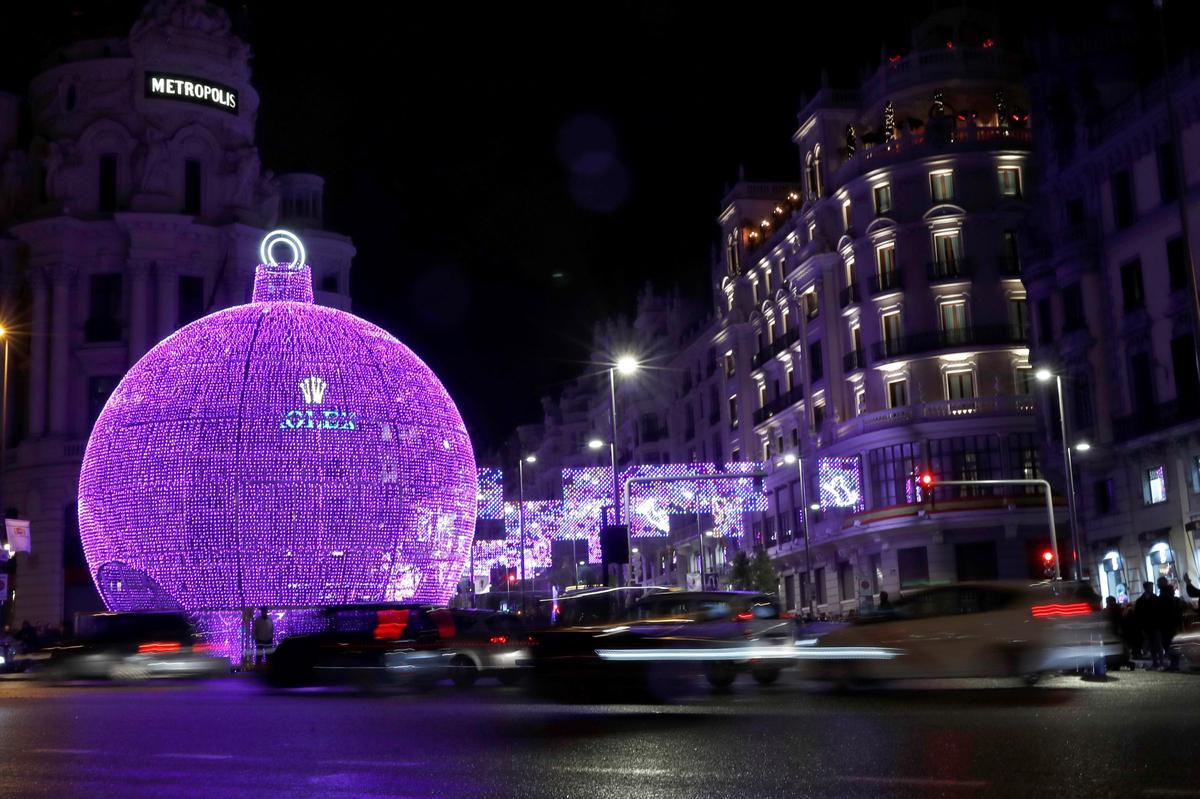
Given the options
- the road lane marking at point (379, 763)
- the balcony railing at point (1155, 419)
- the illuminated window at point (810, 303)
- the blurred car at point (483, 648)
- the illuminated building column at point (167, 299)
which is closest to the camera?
the road lane marking at point (379, 763)

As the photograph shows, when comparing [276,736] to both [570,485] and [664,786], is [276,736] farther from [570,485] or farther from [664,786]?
[570,485]

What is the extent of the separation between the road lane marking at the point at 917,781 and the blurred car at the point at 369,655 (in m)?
15.0

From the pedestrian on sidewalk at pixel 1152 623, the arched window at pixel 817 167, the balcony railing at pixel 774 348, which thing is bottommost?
the pedestrian on sidewalk at pixel 1152 623

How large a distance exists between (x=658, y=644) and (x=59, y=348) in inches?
1779

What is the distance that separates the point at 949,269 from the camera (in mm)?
53094

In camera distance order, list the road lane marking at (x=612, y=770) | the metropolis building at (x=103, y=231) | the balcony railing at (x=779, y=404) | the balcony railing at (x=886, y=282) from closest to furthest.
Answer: the road lane marking at (x=612, y=770) < the balcony railing at (x=886, y=282) < the metropolis building at (x=103, y=231) < the balcony railing at (x=779, y=404)

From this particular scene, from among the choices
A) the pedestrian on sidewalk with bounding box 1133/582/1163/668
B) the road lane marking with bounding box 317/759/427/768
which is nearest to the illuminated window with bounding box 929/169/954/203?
the pedestrian on sidewalk with bounding box 1133/582/1163/668

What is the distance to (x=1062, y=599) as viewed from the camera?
18422 mm

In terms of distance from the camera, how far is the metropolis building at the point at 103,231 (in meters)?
55.1

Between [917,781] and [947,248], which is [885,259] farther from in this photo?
[917,781]

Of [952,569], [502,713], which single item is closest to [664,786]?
[502,713]

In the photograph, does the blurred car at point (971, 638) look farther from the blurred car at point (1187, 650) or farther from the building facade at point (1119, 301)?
the building facade at point (1119, 301)

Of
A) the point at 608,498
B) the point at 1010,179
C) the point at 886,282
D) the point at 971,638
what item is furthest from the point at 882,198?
the point at 971,638

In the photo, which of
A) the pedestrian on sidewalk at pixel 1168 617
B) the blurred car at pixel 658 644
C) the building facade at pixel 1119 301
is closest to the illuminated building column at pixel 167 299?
the building facade at pixel 1119 301
